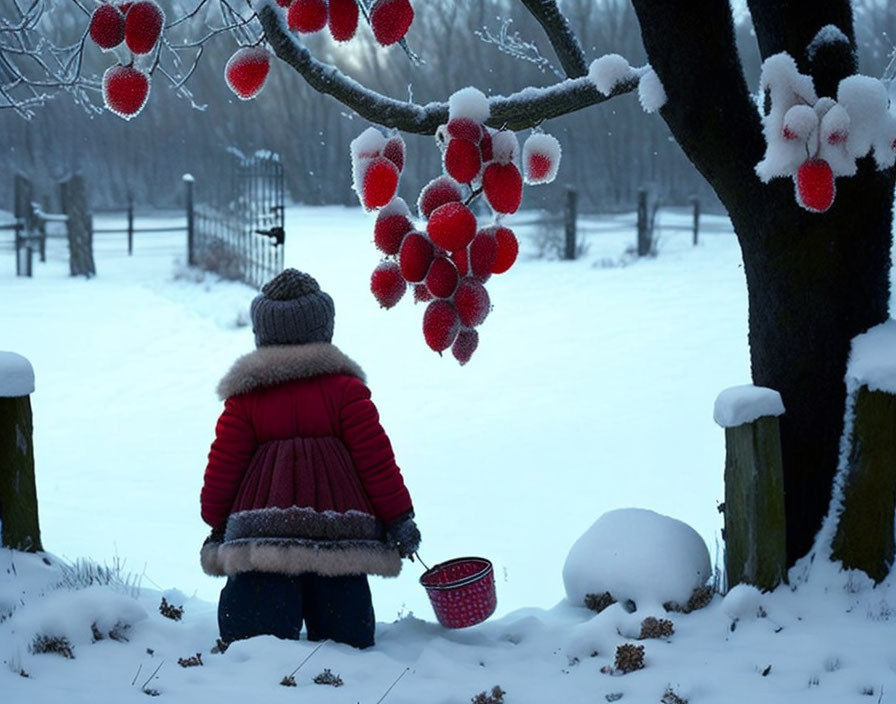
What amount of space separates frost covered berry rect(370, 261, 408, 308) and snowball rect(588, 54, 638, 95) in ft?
3.40

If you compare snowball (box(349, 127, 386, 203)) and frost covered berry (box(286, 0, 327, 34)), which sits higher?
frost covered berry (box(286, 0, 327, 34))

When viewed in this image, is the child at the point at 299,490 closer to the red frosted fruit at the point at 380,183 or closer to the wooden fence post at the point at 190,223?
the red frosted fruit at the point at 380,183

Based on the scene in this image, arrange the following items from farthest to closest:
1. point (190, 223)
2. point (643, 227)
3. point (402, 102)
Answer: point (643, 227)
point (190, 223)
point (402, 102)

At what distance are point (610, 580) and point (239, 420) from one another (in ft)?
3.57

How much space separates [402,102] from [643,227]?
37.8 feet

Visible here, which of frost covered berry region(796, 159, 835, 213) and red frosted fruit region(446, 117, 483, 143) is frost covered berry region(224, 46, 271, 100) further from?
frost covered berry region(796, 159, 835, 213)

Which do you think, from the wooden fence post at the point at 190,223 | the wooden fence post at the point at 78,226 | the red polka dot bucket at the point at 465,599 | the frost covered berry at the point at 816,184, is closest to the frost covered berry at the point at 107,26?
the frost covered berry at the point at 816,184

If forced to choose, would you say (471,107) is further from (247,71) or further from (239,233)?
(239,233)

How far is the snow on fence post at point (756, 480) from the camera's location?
2.88m

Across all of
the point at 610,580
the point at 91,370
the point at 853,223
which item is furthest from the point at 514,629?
the point at 91,370

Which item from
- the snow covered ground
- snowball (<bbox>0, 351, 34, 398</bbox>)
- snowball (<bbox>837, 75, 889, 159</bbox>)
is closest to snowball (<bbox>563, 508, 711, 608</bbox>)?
the snow covered ground

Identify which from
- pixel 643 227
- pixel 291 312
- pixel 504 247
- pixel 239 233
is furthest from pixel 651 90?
pixel 643 227

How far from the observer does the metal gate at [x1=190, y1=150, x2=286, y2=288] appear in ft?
35.8

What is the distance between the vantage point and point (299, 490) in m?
2.83
